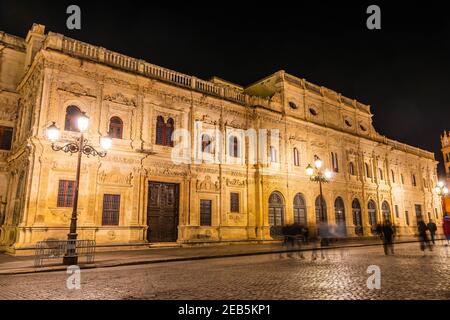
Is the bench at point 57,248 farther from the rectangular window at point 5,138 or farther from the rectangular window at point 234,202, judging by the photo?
the rectangular window at point 234,202

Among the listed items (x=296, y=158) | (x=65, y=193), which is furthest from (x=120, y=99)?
(x=296, y=158)

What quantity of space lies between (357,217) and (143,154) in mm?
24266

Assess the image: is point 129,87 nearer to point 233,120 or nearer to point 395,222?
point 233,120

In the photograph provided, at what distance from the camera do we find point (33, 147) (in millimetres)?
16594

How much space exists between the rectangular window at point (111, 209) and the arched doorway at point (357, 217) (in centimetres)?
2454

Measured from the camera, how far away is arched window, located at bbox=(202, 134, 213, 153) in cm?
2354

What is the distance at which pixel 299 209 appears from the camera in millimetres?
28438

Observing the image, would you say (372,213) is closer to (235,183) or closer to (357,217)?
(357,217)

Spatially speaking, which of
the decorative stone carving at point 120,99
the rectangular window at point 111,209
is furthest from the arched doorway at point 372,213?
the decorative stone carving at point 120,99

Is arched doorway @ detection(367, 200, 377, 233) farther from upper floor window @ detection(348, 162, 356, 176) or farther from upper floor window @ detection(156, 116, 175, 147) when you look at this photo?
upper floor window @ detection(156, 116, 175, 147)

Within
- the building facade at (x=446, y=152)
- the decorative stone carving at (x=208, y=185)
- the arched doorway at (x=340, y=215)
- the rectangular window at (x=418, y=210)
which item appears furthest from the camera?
the building facade at (x=446, y=152)

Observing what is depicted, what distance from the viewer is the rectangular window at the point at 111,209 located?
1844 centimetres

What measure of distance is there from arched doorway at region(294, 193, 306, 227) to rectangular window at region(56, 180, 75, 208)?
18.0m

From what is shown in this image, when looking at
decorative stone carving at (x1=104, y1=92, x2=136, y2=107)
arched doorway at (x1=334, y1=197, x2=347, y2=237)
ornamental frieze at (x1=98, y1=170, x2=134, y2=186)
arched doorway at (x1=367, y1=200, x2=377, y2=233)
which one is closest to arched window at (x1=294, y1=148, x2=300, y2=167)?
arched doorway at (x1=334, y1=197, x2=347, y2=237)
